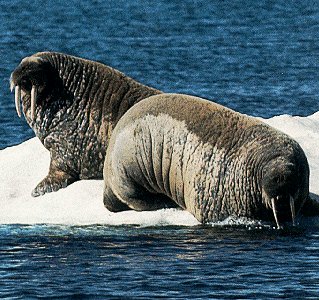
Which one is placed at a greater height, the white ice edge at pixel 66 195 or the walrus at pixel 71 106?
the walrus at pixel 71 106

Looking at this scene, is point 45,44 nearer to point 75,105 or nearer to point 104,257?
point 75,105

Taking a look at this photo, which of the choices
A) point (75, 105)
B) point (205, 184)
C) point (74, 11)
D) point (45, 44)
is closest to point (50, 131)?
point (75, 105)

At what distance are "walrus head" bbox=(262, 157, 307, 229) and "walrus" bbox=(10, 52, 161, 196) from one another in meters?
3.54

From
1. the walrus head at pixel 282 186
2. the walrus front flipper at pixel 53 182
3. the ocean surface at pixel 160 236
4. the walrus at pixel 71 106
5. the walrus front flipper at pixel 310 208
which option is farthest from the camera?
the walrus at pixel 71 106

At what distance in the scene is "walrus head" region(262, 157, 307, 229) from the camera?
63.2 ft

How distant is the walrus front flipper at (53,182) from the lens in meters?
22.0

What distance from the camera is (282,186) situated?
63.3 feet

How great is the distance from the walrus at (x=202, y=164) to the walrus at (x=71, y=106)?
1165 millimetres

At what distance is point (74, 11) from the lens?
59.5 m

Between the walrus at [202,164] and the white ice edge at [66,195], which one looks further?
the white ice edge at [66,195]

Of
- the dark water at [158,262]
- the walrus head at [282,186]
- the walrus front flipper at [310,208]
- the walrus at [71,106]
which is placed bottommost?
the dark water at [158,262]

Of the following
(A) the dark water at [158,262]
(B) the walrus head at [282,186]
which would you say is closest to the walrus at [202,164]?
(B) the walrus head at [282,186]

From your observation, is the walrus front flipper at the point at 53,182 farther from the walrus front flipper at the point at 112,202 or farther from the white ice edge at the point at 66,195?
the walrus front flipper at the point at 112,202

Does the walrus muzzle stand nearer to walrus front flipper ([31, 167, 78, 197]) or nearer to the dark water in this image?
walrus front flipper ([31, 167, 78, 197])
